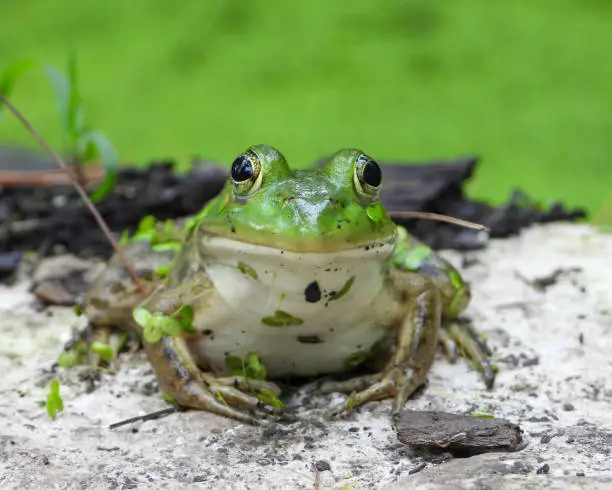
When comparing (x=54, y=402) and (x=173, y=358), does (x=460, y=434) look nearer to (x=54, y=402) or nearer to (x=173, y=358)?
(x=173, y=358)

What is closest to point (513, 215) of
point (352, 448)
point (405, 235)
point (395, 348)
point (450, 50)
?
point (405, 235)

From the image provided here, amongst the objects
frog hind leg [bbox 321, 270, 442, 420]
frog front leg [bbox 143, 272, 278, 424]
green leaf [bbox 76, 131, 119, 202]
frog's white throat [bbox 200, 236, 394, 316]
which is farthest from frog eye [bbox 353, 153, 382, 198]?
green leaf [bbox 76, 131, 119, 202]

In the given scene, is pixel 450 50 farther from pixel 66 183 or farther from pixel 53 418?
pixel 53 418

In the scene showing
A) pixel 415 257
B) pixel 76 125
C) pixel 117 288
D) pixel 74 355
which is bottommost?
pixel 74 355

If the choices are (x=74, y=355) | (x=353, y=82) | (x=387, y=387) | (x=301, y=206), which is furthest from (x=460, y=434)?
(x=353, y=82)

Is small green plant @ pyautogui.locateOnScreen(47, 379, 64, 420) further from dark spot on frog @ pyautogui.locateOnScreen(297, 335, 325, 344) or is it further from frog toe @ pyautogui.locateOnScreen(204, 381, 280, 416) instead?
dark spot on frog @ pyautogui.locateOnScreen(297, 335, 325, 344)

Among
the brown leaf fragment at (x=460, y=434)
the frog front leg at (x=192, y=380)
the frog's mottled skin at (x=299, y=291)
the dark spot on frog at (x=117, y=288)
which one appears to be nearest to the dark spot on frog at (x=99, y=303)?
the dark spot on frog at (x=117, y=288)

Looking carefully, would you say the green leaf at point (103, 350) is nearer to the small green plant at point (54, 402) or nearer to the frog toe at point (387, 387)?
the small green plant at point (54, 402)
